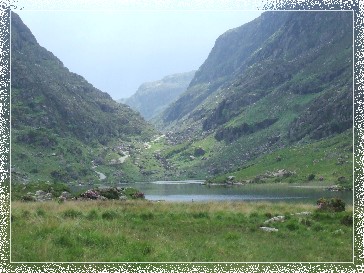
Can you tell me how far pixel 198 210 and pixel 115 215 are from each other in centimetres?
678

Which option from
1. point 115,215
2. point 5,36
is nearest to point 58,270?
point 5,36

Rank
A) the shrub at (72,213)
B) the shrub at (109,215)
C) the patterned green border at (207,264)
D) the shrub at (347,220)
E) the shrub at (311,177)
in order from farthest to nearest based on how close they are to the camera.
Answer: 1. the shrub at (311,177)
2. the shrub at (109,215)
3. the shrub at (347,220)
4. the shrub at (72,213)
5. the patterned green border at (207,264)

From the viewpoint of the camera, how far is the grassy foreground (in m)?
16.1

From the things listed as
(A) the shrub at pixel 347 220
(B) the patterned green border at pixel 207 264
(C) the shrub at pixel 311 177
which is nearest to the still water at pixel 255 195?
(C) the shrub at pixel 311 177

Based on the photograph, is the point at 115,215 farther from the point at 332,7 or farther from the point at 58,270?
the point at 332,7

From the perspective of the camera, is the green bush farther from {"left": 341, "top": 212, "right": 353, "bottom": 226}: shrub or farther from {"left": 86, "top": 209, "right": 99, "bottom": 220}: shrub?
{"left": 86, "top": 209, "right": 99, "bottom": 220}: shrub

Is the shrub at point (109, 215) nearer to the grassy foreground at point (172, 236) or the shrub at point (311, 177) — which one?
the grassy foreground at point (172, 236)

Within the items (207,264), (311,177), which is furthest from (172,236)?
(311,177)

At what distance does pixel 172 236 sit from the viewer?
68.4 ft

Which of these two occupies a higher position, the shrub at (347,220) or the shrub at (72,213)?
the shrub at (72,213)

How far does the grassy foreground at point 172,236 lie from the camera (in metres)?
16.1

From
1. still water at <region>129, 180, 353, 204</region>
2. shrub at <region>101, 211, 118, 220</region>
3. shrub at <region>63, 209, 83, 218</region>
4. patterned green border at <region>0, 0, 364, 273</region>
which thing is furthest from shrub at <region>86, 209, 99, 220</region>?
still water at <region>129, 180, 353, 204</region>

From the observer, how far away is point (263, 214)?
98.3 ft

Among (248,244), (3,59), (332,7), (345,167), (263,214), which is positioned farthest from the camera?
(345,167)
